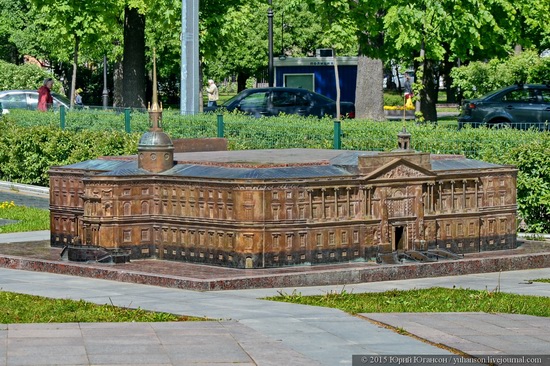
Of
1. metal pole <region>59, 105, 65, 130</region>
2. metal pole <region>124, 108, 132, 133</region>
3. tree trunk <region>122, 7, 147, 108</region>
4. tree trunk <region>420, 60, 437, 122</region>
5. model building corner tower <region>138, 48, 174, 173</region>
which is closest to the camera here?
model building corner tower <region>138, 48, 174, 173</region>

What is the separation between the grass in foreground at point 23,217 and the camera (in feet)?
65.1

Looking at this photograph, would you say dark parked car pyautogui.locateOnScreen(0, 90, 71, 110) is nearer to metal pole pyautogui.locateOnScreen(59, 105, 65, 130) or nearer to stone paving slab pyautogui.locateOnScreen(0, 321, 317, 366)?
metal pole pyautogui.locateOnScreen(59, 105, 65, 130)

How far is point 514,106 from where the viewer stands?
Result: 3534 centimetres

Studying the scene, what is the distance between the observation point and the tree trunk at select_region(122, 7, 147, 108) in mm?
39625

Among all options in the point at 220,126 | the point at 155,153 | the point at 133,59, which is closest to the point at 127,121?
the point at 220,126

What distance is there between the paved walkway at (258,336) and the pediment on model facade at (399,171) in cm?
281

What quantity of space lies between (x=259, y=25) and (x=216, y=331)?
6695 centimetres

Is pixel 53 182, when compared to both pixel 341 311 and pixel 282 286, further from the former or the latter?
pixel 341 311

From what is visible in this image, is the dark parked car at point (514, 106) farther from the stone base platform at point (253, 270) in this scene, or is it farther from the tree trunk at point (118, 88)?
the stone base platform at point (253, 270)

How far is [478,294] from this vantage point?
13.9 metres

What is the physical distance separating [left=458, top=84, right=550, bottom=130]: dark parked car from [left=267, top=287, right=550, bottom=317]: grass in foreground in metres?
21.8

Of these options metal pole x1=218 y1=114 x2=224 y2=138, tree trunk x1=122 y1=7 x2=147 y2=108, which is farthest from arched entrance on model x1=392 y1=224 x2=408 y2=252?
tree trunk x1=122 y1=7 x2=147 y2=108

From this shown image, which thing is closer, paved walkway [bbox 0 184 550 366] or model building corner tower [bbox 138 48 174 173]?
paved walkway [bbox 0 184 550 366]

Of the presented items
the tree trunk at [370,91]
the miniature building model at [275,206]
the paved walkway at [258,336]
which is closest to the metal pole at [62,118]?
the miniature building model at [275,206]
